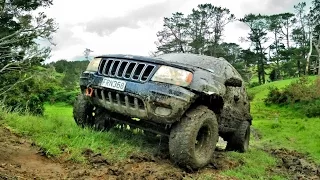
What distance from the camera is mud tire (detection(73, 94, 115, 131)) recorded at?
252 inches

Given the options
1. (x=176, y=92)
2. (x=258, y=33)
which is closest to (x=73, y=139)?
(x=176, y=92)

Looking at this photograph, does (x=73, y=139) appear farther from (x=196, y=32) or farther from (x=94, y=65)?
(x=196, y=32)

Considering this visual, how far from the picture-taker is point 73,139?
546 cm

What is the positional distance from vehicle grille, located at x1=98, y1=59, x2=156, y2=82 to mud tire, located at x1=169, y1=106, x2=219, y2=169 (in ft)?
2.52

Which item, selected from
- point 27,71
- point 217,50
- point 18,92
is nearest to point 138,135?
point 18,92

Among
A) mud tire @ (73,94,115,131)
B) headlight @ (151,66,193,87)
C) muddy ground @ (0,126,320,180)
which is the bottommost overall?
muddy ground @ (0,126,320,180)

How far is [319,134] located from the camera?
1466cm

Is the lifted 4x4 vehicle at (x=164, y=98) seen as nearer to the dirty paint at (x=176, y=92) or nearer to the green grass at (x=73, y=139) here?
the dirty paint at (x=176, y=92)

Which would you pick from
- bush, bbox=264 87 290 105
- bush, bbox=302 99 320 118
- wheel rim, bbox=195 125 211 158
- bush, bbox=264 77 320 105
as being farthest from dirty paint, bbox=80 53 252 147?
bush, bbox=264 87 290 105

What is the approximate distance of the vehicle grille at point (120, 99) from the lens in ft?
17.3

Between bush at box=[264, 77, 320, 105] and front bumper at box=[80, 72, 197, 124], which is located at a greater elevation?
front bumper at box=[80, 72, 197, 124]

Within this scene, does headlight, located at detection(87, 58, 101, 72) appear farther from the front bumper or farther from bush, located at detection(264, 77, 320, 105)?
bush, located at detection(264, 77, 320, 105)

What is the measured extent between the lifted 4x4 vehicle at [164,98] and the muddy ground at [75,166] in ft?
0.99

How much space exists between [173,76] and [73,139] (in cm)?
161
